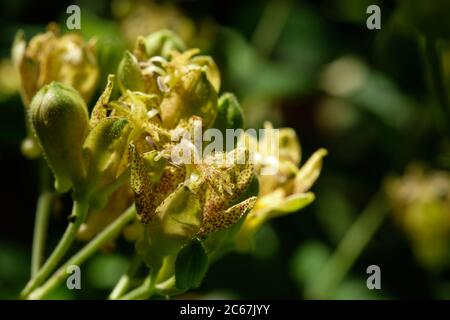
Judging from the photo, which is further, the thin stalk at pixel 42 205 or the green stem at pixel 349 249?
the green stem at pixel 349 249

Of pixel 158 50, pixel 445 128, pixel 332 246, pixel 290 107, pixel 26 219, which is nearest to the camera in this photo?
pixel 158 50

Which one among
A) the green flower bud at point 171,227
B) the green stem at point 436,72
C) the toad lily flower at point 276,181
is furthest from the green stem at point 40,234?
the green stem at point 436,72

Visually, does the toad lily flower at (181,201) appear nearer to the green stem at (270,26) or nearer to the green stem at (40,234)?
the green stem at (40,234)

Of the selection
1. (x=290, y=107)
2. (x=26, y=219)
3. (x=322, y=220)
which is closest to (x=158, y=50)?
(x=26, y=219)

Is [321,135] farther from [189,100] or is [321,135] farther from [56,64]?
[189,100]

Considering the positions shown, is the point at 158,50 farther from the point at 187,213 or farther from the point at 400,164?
the point at 400,164

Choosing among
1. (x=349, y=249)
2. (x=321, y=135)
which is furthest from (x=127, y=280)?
(x=321, y=135)
